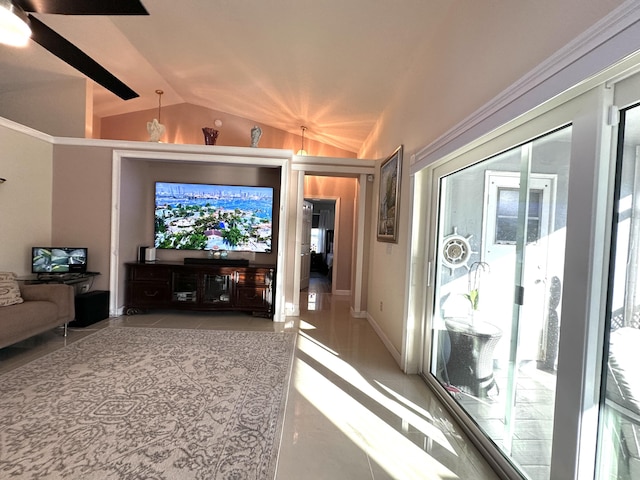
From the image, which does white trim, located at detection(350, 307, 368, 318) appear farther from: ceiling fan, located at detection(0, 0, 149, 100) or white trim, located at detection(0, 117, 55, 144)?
white trim, located at detection(0, 117, 55, 144)

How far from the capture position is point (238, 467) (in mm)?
1646

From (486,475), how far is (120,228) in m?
4.66

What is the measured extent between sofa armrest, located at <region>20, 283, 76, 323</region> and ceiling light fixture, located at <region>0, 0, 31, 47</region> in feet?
8.00

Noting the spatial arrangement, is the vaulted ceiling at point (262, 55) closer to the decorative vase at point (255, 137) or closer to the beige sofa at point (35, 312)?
the decorative vase at point (255, 137)

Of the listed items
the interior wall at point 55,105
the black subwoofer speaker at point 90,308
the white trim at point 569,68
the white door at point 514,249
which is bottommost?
the black subwoofer speaker at point 90,308

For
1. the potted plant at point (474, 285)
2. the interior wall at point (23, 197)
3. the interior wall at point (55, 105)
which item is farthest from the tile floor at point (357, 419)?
the interior wall at point (55, 105)

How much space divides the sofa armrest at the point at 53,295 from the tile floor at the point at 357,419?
1.06ft

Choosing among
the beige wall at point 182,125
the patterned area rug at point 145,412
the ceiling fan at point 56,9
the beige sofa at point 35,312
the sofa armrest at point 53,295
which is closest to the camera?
the patterned area rug at point 145,412

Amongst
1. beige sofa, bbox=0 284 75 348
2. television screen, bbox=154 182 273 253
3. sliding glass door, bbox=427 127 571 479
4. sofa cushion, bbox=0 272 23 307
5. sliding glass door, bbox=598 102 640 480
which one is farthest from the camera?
television screen, bbox=154 182 273 253

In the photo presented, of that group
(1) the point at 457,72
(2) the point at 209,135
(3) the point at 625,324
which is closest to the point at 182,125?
(2) the point at 209,135

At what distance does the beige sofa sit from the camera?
2.77 meters

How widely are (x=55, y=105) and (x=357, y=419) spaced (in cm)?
553

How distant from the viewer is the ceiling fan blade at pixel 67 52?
213 centimetres

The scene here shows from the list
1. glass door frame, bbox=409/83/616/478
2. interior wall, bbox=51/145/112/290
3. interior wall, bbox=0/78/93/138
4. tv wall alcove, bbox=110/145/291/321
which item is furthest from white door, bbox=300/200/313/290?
glass door frame, bbox=409/83/616/478
